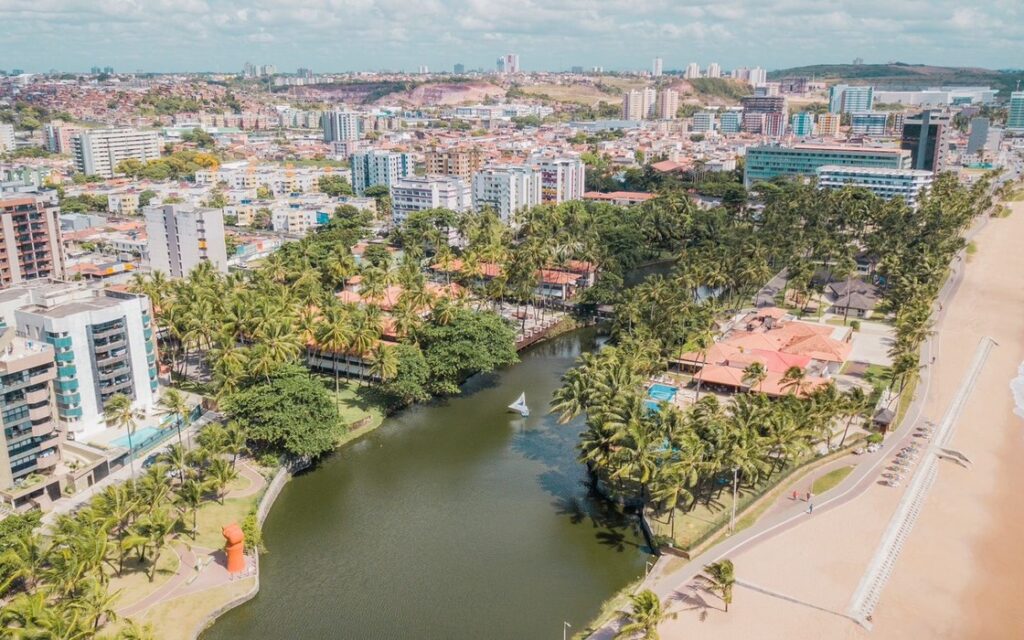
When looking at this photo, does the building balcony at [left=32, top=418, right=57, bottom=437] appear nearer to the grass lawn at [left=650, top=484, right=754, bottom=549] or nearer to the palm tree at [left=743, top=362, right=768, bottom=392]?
the grass lawn at [left=650, top=484, right=754, bottom=549]

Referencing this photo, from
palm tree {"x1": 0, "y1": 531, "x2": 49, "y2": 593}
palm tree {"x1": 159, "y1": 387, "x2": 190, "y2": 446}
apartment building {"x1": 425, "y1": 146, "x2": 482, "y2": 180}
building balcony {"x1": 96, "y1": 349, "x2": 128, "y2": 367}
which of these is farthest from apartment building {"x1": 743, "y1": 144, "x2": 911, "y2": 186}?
palm tree {"x1": 0, "y1": 531, "x2": 49, "y2": 593}

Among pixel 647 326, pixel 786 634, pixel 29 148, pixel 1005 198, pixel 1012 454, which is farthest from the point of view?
pixel 29 148

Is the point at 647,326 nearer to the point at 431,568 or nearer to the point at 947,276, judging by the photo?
the point at 431,568

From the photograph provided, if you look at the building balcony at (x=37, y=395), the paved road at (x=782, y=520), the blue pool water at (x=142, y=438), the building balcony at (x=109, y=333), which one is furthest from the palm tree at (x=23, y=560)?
the paved road at (x=782, y=520)

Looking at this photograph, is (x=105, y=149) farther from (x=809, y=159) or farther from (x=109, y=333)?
(x=809, y=159)

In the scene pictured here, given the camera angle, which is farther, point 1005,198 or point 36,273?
point 1005,198

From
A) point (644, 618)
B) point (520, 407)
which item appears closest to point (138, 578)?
point (644, 618)

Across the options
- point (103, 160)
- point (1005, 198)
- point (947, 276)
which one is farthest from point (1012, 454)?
point (103, 160)
